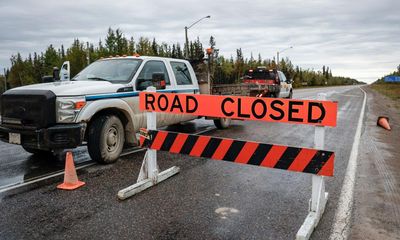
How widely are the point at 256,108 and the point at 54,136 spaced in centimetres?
356

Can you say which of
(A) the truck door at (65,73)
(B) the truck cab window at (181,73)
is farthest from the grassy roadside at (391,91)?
(A) the truck door at (65,73)

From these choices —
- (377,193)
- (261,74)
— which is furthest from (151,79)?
(261,74)

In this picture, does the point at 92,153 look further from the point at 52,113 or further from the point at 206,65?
the point at 206,65

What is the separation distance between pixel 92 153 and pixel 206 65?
507 cm

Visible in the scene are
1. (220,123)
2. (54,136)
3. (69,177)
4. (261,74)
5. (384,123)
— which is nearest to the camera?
(69,177)

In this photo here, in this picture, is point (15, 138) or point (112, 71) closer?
point (15, 138)

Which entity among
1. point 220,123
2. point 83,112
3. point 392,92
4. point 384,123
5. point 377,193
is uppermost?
point 83,112

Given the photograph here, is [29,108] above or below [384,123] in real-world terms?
above

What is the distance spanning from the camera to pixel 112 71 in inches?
305

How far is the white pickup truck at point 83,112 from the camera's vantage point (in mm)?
6066

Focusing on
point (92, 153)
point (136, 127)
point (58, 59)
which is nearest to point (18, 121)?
point (92, 153)

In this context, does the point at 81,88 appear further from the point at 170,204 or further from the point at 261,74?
the point at 261,74

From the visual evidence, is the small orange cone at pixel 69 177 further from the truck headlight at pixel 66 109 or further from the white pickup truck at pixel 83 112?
the truck headlight at pixel 66 109

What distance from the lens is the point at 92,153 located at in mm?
6520
